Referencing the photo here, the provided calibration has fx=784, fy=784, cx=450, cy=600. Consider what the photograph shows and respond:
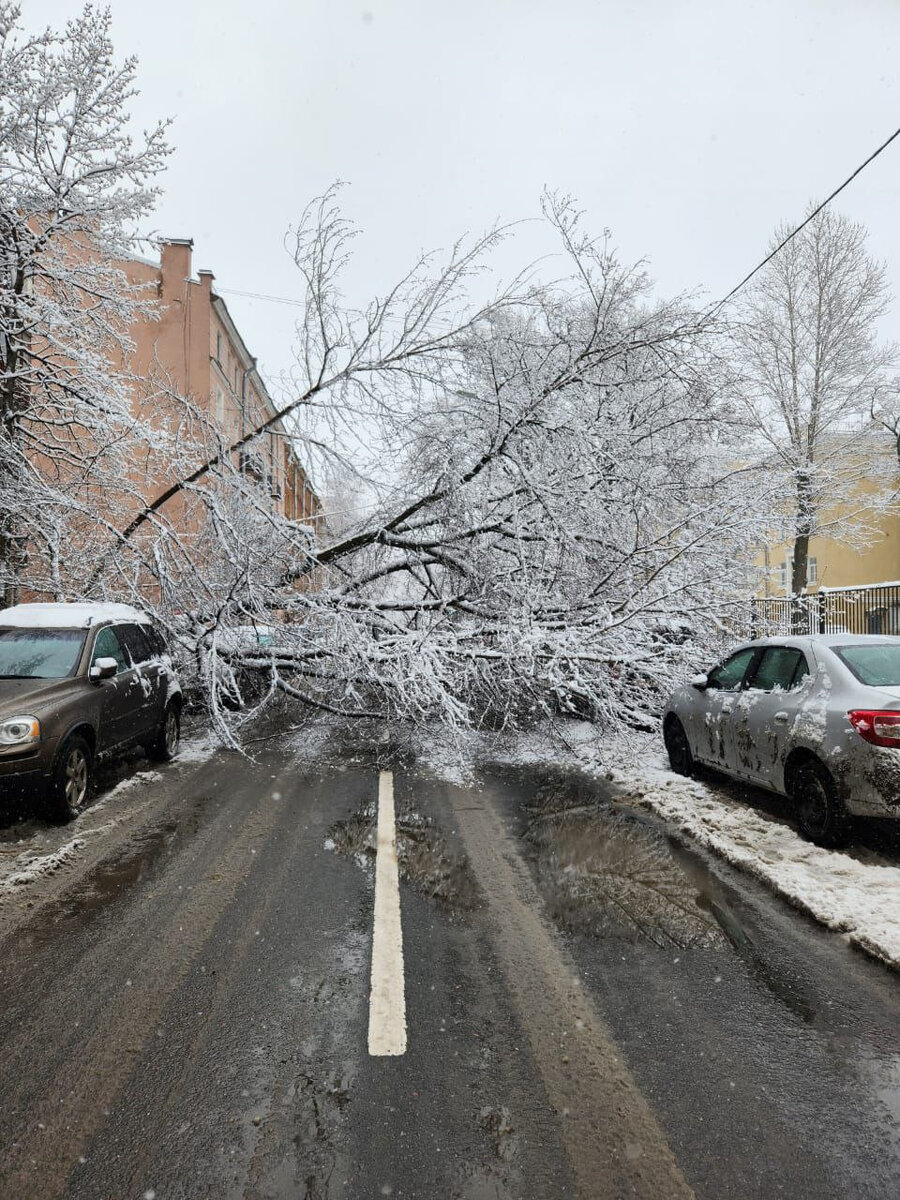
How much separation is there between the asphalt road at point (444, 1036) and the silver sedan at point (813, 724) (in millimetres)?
1030

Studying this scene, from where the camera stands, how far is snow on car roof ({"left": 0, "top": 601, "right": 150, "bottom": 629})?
7945mm

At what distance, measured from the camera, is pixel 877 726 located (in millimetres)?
5160

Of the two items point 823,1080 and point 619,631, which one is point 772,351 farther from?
point 823,1080

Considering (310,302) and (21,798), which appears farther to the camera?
(310,302)

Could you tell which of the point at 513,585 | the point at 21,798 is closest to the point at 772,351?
the point at 513,585

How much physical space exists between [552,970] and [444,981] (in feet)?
1.72

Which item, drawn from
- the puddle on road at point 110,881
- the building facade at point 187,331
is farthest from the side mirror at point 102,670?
the building facade at point 187,331

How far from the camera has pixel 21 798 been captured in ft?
20.1

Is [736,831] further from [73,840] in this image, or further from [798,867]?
[73,840]

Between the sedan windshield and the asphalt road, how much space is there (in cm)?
179

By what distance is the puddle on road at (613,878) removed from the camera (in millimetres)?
4203

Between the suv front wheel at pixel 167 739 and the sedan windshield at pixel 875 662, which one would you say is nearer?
the sedan windshield at pixel 875 662

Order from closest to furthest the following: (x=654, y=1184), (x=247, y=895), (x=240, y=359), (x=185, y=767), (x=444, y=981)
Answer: (x=654, y=1184), (x=444, y=981), (x=247, y=895), (x=185, y=767), (x=240, y=359)

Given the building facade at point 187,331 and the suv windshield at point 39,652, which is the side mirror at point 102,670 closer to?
the suv windshield at point 39,652
